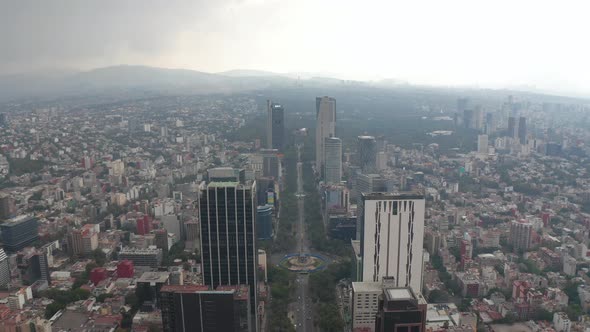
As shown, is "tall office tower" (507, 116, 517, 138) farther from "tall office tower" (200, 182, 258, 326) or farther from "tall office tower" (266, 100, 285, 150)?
"tall office tower" (200, 182, 258, 326)

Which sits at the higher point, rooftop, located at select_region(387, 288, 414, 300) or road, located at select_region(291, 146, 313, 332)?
rooftop, located at select_region(387, 288, 414, 300)

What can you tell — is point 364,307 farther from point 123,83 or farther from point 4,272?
point 123,83

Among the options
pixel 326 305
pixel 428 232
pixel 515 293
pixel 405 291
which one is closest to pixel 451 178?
pixel 428 232

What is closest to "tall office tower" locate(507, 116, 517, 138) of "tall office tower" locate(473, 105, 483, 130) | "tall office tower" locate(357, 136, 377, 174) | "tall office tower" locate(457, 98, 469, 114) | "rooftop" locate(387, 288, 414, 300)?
"tall office tower" locate(473, 105, 483, 130)

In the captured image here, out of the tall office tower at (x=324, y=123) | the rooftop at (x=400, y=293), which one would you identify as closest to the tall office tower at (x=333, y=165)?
the tall office tower at (x=324, y=123)

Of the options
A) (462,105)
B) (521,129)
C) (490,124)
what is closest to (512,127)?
(521,129)

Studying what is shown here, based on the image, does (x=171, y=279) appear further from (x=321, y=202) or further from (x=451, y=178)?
(x=451, y=178)
